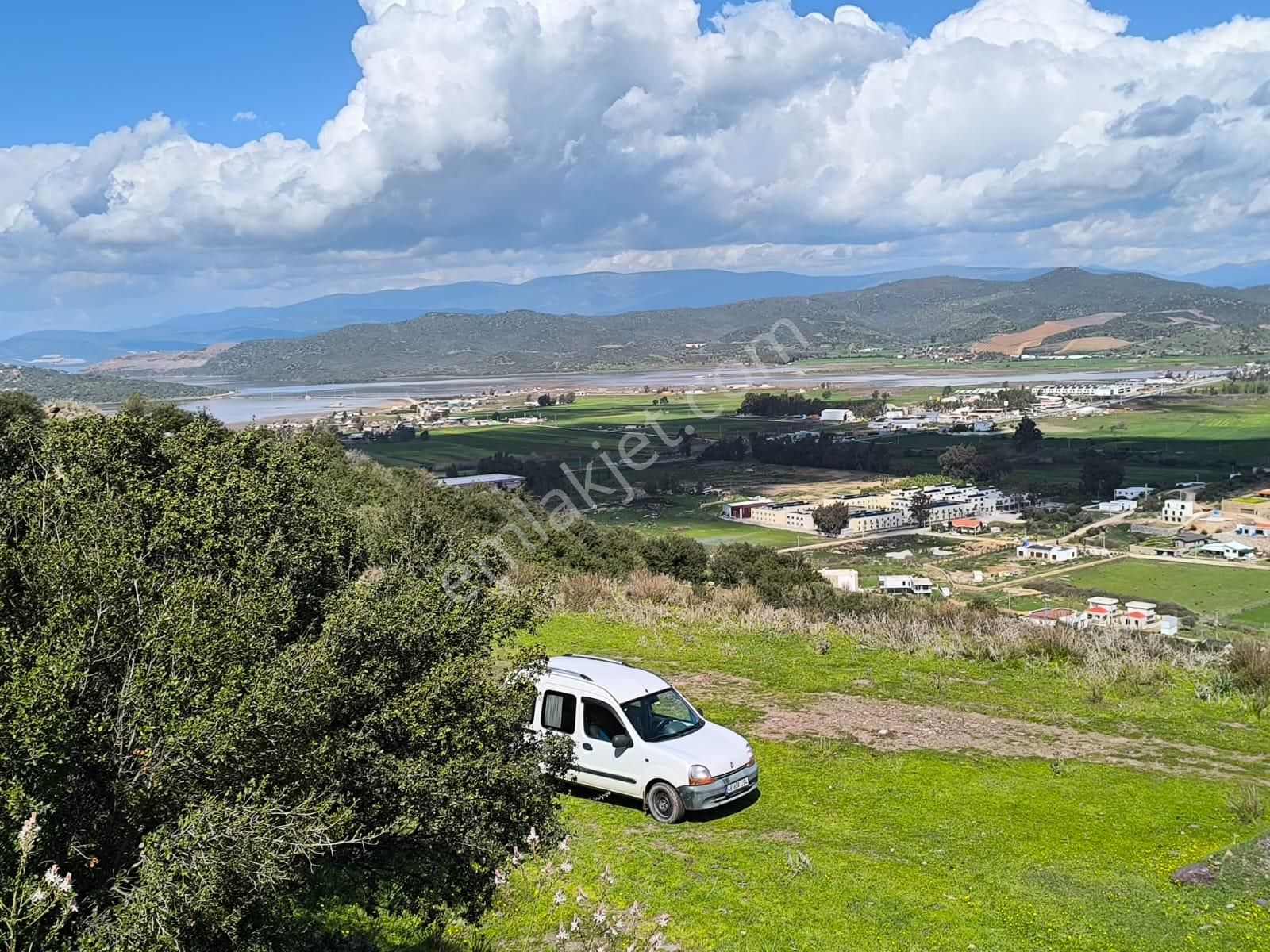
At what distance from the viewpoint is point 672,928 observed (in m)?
7.27

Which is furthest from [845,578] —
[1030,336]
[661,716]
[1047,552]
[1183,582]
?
[1030,336]

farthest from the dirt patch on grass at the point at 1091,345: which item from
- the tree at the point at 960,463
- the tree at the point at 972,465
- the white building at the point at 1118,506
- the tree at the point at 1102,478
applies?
the white building at the point at 1118,506

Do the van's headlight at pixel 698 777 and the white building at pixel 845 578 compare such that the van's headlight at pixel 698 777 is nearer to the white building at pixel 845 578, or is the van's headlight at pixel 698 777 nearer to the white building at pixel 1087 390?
the white building at pixel 845 578

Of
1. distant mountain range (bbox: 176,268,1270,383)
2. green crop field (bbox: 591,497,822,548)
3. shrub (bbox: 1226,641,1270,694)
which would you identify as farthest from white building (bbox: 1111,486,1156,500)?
distant mountain range (bbox: 176,268,1270,383)

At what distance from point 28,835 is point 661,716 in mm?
7113

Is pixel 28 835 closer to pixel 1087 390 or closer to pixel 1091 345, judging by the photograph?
pixel 1087 390

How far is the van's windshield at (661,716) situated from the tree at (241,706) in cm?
319

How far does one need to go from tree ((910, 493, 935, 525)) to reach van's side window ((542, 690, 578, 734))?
45132mm

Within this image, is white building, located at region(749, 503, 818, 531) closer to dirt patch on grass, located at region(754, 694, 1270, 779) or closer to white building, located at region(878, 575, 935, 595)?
white building, located at region(878, 575, 935, 595)

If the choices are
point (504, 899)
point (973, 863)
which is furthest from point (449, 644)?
point (973, 863)

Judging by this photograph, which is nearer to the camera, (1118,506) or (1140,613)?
(1140,613)

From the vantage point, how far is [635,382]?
119938mm

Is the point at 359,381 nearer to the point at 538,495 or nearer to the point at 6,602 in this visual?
the point at 538,495

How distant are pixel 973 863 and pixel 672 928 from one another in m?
2.85
